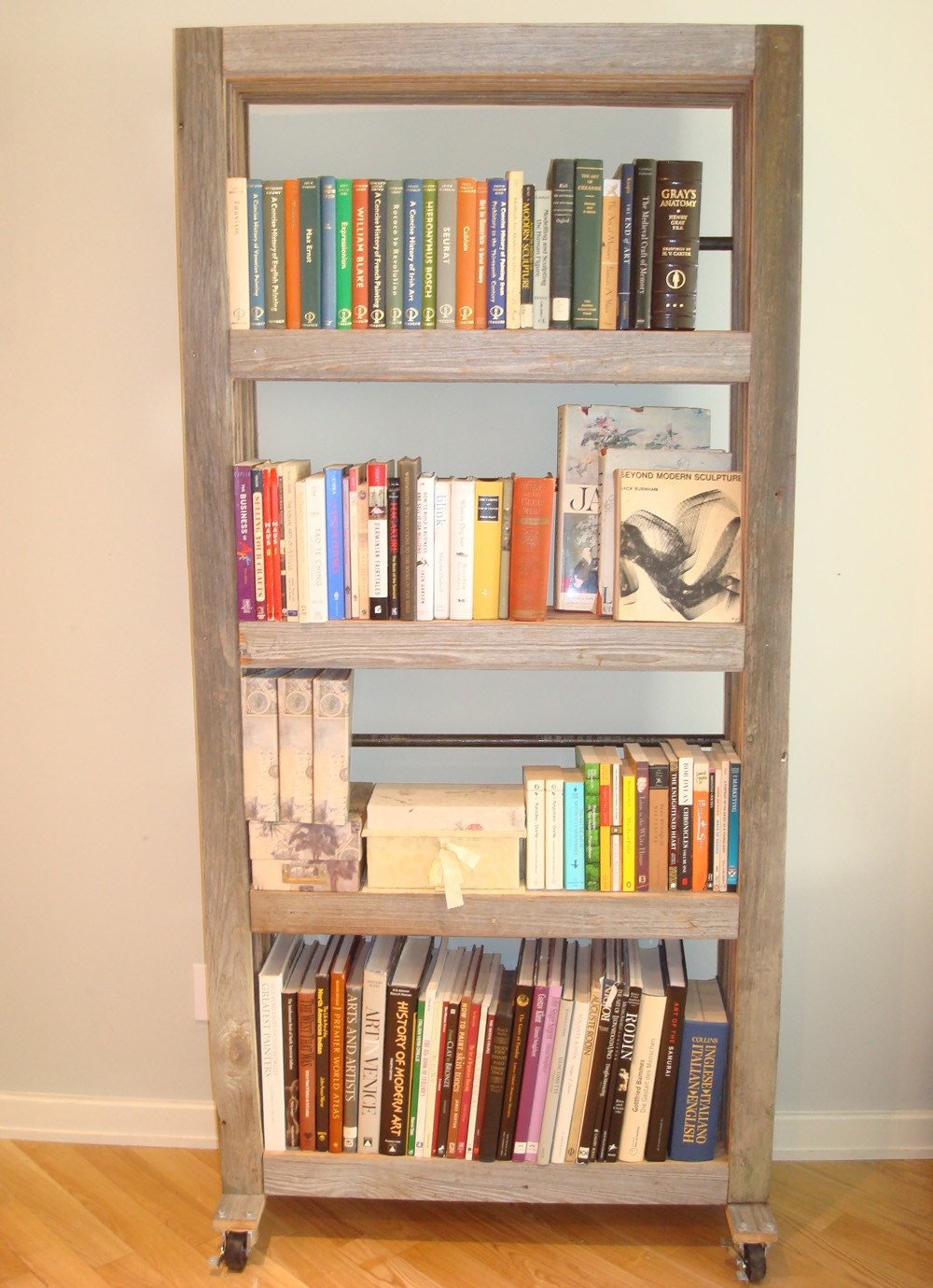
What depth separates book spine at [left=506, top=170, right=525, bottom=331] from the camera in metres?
1.64

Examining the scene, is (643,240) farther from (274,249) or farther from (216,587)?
(216,587)

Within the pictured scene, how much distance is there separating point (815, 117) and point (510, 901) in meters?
1.42

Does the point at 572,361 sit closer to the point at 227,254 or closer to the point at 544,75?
the point at 544,75

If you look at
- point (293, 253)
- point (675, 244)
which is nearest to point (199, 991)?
point (293, 253)

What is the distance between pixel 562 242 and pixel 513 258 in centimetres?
8

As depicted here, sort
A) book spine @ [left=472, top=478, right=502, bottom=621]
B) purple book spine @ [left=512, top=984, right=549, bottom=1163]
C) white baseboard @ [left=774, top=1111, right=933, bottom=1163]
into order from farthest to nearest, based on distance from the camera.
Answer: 1. white baseboard @ [left=774, top=1111, right=933, bottom=1163]
2. purple book spine @ [left=512, top=984, right=549, bottom=1163]
3. book spine @ [left=472, top=478, right=502, bottom=621]

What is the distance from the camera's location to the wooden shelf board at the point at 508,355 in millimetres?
1637

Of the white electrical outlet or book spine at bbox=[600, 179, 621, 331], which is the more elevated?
book spine at bbox=[600, 179, 621, 331]

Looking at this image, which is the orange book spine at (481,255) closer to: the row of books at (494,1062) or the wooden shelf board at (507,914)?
the wooden shelf board at (507,914)

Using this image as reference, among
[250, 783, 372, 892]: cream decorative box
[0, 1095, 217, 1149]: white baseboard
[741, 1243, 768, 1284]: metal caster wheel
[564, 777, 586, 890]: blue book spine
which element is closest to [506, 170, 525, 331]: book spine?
[564, 777, 586, 890]: blue book spine

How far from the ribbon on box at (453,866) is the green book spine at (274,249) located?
0.86m

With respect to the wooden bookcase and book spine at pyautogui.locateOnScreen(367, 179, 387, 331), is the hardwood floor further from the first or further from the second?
book spine at pyautogui.locateOnScreen(367, 179, 387, 331)

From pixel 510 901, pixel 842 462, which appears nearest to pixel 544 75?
pixel 842 462

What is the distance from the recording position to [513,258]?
165 centimetres
